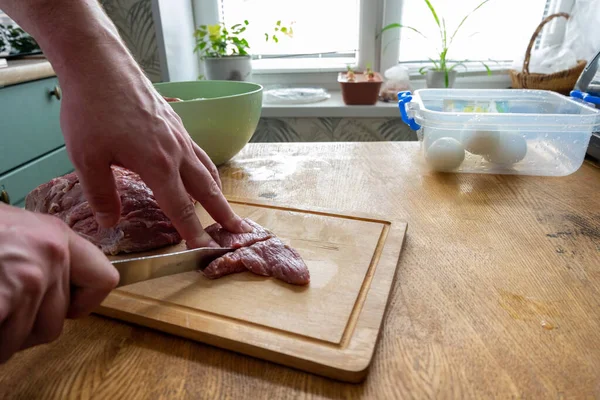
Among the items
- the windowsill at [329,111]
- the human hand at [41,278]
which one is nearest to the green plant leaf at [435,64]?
the windowsill at [329,111]

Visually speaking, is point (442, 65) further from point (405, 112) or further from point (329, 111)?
point (405, 112)

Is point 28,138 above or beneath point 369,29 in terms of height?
beneath

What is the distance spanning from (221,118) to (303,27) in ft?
5.04

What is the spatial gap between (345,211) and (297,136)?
144 cm

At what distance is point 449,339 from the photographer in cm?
56

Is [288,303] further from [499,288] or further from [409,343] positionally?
[499,288]

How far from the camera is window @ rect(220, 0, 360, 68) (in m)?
2.33

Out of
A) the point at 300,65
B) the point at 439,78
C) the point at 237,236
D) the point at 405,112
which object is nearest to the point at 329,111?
the point at 300,65

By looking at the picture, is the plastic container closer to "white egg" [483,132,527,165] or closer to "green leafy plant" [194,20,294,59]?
"white egg" [483,132,527,165]

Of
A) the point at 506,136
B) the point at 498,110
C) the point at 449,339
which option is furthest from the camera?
the point at 498,110

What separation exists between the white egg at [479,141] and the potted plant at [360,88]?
3.45 ft

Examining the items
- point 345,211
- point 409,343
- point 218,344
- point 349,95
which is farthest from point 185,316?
point 349,95

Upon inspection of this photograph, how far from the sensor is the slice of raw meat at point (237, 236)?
2.45ft

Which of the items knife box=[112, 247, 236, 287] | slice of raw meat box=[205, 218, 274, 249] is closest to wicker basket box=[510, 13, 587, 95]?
slice of raw meat box=[205, 218, 274, 249]
